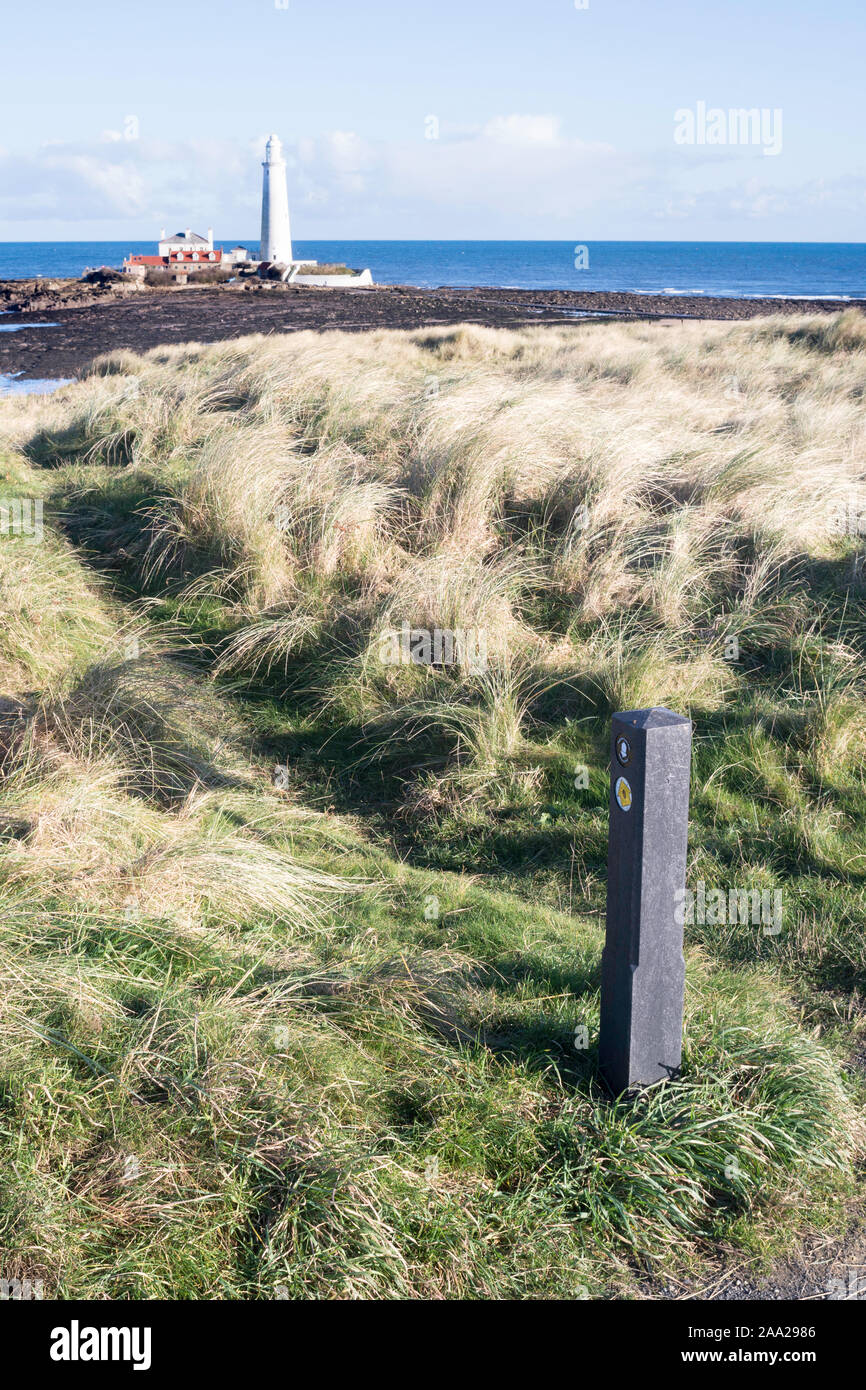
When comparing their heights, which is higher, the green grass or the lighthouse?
the lighthouse

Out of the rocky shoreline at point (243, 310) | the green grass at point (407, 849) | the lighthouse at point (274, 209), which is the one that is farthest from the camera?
the lighthouse at point (274, 209)

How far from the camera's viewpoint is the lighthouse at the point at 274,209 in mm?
48406

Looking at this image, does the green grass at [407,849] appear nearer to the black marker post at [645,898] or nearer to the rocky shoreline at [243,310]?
the black marker post at [645,898]

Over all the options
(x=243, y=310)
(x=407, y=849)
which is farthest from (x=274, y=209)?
(x=407, y=849)

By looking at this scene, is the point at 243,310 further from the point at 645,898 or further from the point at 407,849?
the point at 645,898

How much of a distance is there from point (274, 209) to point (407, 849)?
51640 mm

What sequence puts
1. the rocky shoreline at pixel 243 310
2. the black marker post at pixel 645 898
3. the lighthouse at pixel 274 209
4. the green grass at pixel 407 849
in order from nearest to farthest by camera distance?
the green grass at pixel 407 849 < the black marker post at pixel 645 898 < the rocky shoreline at pixel 243 310 < the lighthouse at pixel 274 209

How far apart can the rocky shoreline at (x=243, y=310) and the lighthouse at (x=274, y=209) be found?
18.9ft

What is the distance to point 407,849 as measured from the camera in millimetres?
4367

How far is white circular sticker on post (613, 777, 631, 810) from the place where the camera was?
2602 millimetres

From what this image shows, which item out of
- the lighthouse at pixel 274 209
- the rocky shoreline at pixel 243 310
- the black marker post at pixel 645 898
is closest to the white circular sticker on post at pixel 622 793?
the black marker post at pixel 645 898

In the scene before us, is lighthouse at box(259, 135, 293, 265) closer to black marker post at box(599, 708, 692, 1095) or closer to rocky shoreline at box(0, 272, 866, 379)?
rocky shoreline at box(0, 272, 866, 379)

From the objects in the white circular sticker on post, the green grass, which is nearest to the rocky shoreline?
the green grass

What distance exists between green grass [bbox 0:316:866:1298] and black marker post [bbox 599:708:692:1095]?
115mm
